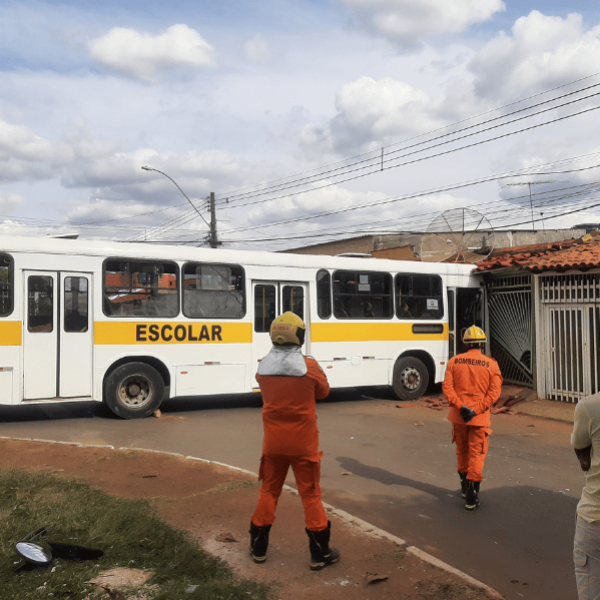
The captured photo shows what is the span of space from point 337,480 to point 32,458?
11.8ft

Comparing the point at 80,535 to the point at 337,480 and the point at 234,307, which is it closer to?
the point at 337,480

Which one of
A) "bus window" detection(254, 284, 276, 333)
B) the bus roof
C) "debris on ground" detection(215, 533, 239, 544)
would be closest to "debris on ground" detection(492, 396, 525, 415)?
the bus roof

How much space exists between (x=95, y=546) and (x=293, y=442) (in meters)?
1.71

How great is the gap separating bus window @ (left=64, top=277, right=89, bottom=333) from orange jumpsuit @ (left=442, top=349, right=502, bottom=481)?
645 centimetres

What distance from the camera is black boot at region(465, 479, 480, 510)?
19.7 ft

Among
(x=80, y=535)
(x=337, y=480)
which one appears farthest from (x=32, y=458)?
(x=337, y=480)

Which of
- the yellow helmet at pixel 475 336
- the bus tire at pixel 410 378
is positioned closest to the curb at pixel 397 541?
the yellow helmet at pixel 475 336

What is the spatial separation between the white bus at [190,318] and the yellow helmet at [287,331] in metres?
6.70

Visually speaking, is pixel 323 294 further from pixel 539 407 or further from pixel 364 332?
pixel 539 407

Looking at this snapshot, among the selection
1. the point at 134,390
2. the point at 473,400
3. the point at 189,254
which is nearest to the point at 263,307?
the point at 189,254

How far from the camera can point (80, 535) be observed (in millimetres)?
4789

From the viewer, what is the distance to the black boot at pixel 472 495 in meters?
5.99

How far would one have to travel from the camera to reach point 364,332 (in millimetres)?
13008

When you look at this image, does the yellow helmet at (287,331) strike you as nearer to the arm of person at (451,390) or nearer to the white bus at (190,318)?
the arm of person at (451,390)
